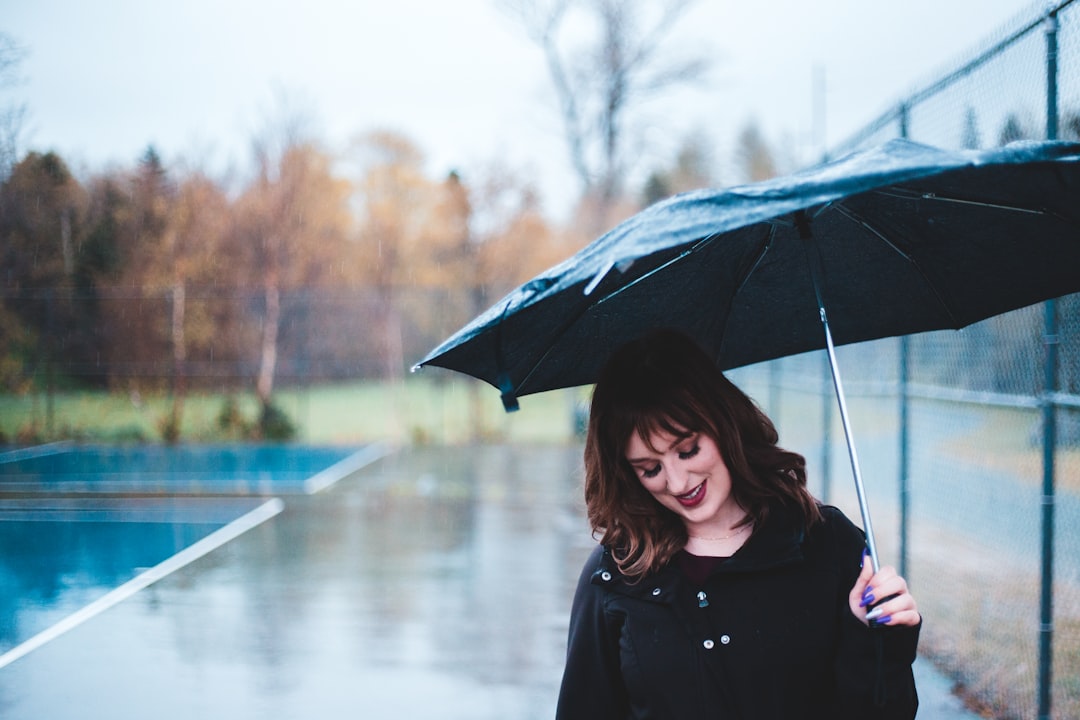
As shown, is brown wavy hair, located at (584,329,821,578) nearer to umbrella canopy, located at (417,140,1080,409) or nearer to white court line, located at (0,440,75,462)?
umbrella canopy, located at (417,140,1080,409)

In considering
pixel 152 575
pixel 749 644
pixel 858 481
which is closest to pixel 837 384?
pixel 858 481

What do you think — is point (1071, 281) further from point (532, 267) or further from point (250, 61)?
point (250, 61)

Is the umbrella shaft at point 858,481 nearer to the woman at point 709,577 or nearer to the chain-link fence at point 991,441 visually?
the woman at point 709,577

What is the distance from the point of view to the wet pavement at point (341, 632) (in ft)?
16.9

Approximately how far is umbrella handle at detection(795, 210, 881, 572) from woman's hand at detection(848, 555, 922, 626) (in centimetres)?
4

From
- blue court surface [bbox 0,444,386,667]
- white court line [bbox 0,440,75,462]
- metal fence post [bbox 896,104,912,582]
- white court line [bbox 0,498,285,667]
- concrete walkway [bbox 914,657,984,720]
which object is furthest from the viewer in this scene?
white court line [bbox 0,440,75,462]

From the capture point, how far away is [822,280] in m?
2.51

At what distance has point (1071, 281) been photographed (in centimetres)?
240

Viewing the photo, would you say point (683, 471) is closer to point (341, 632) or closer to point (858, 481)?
point (858, 481)

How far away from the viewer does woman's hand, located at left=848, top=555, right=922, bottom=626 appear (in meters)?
1.73

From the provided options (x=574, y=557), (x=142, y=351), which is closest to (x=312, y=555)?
(x=574, y=557)

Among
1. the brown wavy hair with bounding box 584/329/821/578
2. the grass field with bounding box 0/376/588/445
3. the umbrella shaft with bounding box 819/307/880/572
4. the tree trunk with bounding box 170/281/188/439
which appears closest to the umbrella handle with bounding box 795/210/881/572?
the umbrella shaft with bounding box 819/307/880/572

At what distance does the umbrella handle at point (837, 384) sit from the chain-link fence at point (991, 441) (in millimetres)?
644

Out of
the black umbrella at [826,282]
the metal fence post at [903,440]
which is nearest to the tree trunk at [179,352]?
the metal fence post at [903,440]
